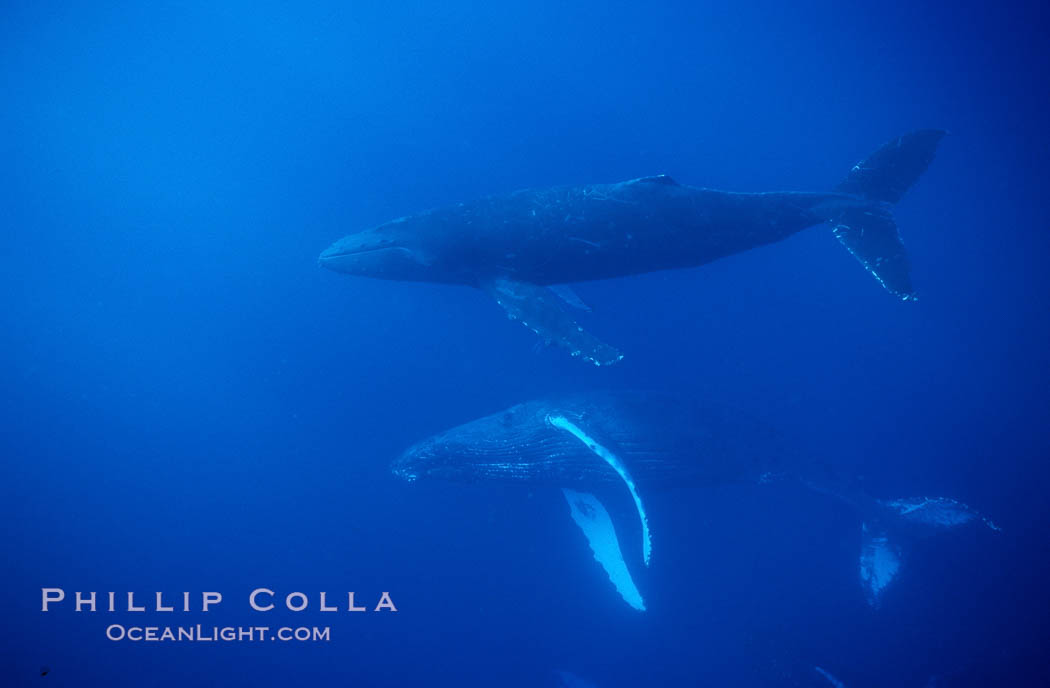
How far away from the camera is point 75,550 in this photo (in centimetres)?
1394

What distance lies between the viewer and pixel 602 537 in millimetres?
8320

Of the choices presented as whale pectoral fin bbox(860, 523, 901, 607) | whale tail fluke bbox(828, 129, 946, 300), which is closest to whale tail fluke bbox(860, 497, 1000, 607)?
whale pectoral fin bbox(860, 523, 901, 607)

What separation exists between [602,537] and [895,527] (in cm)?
500

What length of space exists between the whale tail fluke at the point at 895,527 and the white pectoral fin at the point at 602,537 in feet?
14.0

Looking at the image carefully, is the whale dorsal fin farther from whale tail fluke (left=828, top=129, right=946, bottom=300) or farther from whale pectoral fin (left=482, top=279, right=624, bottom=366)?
whale tail fluke (left=828, top=129, right=946, bottom=300)

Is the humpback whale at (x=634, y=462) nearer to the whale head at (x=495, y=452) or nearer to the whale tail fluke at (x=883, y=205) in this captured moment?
the whale head at (x=495, y=452)

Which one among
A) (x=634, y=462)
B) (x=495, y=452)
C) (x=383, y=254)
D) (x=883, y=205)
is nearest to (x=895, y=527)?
(x=634, y=462)

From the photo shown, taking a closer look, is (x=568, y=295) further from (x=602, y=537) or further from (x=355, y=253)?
(x=602, y=537)

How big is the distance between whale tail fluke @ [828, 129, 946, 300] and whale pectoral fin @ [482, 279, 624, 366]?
11.8ft

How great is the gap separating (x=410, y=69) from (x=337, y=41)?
12.0 feet

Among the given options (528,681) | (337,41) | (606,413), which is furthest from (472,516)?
(337,41)

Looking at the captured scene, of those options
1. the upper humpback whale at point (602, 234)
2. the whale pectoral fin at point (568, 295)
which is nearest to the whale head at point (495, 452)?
the whale pectoral fin at point (568, 295)

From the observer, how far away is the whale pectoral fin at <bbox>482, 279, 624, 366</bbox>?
534 cm

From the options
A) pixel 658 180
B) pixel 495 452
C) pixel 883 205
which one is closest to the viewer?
pixel 658 180
